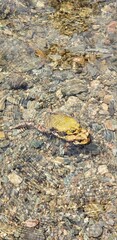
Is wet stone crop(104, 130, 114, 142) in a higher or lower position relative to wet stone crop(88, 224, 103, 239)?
higher

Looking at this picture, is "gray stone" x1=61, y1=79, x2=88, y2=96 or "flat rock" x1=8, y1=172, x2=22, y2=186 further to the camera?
"gray stone" x1=61, y1=79, x2=88, y2=96

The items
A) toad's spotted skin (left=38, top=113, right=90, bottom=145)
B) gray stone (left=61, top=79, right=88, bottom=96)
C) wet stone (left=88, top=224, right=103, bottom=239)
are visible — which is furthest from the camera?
gray stone (left=61, top=79, right=88, bottom=96)

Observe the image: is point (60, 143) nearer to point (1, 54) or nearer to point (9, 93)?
point (9, 93)

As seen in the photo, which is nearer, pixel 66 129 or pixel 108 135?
pixel 66 129

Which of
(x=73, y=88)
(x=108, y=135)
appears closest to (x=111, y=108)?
(x=108, y=135)

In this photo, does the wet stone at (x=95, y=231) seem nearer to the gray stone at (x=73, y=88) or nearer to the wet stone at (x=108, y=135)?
the wet stone at (x=108, y=135)

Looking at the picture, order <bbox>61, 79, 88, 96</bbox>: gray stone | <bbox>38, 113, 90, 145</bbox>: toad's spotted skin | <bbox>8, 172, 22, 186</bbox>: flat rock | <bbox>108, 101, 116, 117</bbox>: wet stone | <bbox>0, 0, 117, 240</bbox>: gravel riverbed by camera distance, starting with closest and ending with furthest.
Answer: <bbox>0, 0, 117, 240</bbox>: gravel riverbed
<bbox>8, 172, 22, 186</bbox>: flat rock
<bbox>38, 113, 90, 145</bbox>: toad's spotted skin
<bbox>108, 101, 116, 117</bbox>: wet stone
<bbox>61, 79, 88, 96</bbox>: gray stone

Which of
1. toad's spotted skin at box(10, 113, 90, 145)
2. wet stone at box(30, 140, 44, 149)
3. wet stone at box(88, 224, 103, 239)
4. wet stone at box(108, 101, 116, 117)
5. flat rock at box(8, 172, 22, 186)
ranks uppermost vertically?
wet stone at box(108, 101, 116, 117)

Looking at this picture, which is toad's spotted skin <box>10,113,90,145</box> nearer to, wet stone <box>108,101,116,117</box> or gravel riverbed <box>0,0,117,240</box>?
gravel riverbed <box>0,0,117,240</box>

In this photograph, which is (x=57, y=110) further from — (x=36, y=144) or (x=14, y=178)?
(x=14, y=178)

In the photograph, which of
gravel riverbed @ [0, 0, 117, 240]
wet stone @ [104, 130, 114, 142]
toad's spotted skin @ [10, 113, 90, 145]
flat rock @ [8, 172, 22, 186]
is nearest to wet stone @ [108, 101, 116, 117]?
gravel riverbed @ [0, 0, 117, 240]

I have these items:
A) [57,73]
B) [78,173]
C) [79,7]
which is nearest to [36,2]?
[79,7]

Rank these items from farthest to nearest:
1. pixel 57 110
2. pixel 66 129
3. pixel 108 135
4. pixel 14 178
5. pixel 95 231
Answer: pixel 57 110
pixel 108 135
pixel 66 129
pixel 14 178
pixel 95 231
